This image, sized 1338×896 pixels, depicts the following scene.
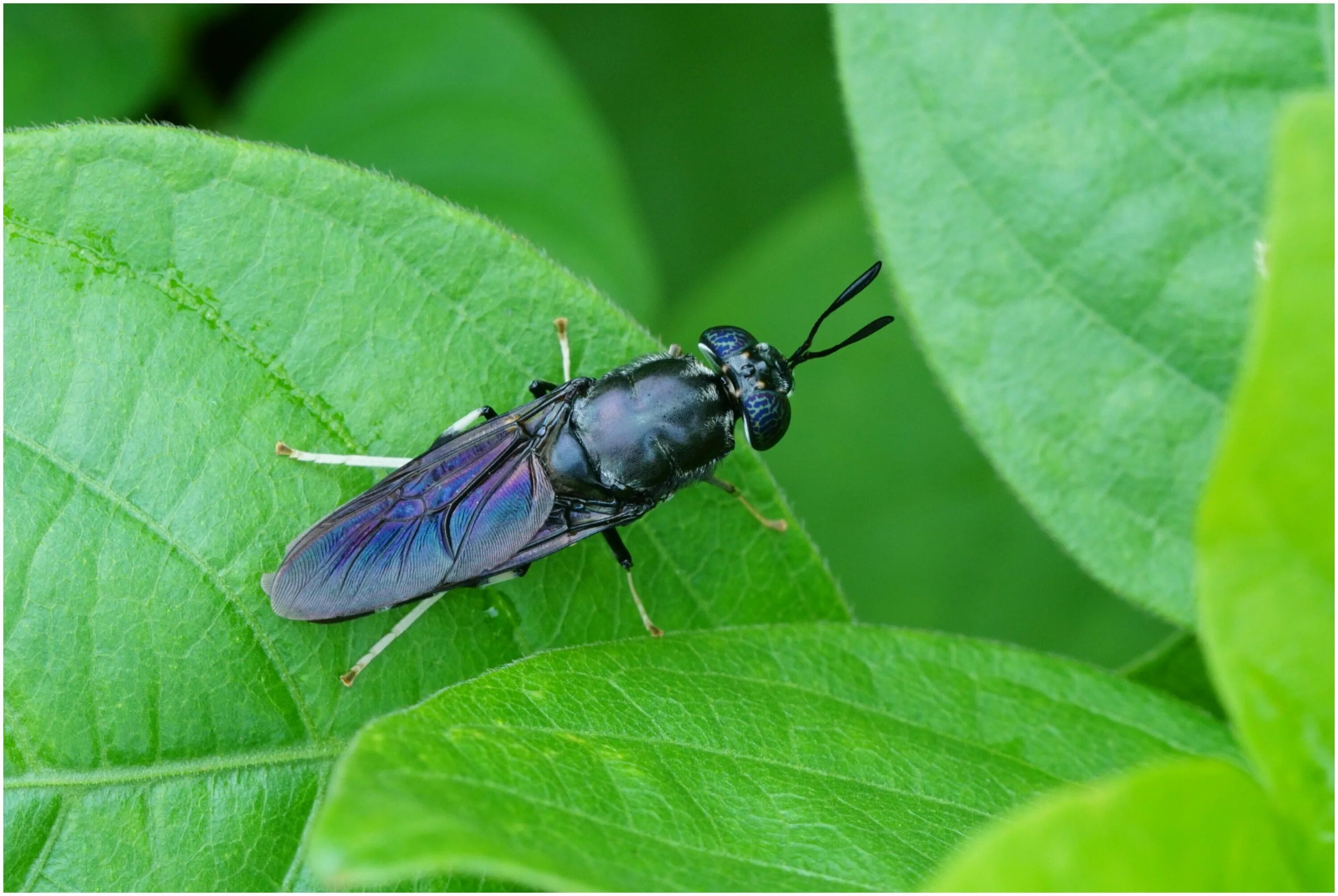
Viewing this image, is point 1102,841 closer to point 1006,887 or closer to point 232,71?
point 1006,887

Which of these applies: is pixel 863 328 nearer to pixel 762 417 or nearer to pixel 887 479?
pixel 762 417

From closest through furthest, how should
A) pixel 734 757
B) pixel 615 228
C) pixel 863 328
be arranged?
pixel 734 757, pixel 863 328, pixel 615 228

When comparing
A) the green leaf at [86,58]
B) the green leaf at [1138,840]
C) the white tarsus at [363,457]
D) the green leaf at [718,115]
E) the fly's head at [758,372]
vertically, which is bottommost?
the green leaf at [1138,840]

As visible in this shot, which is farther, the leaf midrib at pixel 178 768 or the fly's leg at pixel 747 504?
the fly's leg at pixel 747 504

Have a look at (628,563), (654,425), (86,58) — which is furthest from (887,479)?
(86,58)

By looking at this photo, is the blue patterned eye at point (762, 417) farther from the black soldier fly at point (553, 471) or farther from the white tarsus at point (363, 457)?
the white tarsus at point (363, 457)

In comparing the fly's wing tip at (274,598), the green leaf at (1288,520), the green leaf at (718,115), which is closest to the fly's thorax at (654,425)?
the fly's wing tip at (274,598)

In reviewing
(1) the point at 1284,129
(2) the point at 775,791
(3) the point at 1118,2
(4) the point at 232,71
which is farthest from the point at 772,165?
(1) the point at 1284,129
